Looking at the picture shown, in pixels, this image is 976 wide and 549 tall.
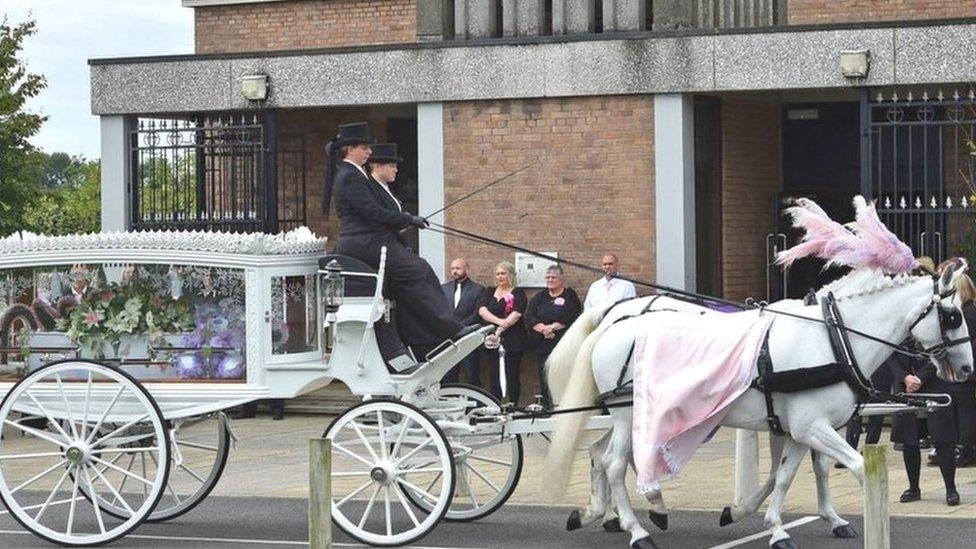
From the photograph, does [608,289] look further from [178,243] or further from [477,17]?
[178,243]

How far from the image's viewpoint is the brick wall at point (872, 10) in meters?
21.2

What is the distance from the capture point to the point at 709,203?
71.2 ft

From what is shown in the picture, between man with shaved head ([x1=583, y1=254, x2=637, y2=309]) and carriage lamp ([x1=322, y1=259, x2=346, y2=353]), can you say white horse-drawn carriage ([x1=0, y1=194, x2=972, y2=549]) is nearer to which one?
carriage lamp ([x1=322, y1=259, x2=346, y2=353])

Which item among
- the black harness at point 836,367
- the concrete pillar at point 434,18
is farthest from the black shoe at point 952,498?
the concrete pillar at point 434,18

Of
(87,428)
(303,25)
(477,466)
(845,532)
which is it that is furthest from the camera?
(303,25)

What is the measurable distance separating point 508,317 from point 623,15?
3439 millimetres

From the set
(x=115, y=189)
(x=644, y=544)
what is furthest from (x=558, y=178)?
(x=644, y=544)

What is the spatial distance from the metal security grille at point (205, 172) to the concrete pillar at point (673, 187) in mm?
4623

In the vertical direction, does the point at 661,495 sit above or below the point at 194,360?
below

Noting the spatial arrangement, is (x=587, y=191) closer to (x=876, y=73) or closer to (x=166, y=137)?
(x=876, y=73)

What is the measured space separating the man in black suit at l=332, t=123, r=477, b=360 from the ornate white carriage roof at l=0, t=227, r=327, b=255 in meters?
0.35

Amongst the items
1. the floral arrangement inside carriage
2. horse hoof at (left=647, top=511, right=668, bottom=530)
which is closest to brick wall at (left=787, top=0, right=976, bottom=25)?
horse hoof at (left=647, top=511, right=668, bottom=530)

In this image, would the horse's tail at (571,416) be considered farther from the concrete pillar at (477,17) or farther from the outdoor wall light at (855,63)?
the concrete pillar at (477,17)

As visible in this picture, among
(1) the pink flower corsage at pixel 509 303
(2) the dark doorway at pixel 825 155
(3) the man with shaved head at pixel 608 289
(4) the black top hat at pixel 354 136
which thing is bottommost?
(1) the pink flower corsage at pixel 509 303
